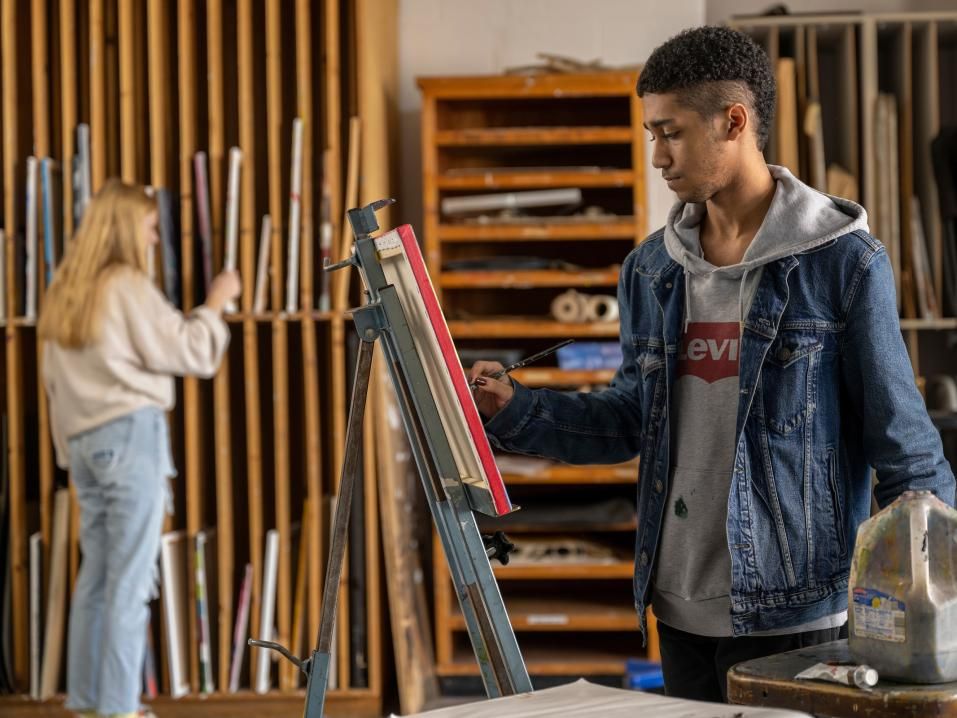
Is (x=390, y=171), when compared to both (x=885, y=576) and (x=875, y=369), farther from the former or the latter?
(x=885, y=576)

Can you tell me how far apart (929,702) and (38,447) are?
340 cm

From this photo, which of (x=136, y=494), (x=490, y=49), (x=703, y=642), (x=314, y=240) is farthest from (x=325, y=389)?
(x=703, y=642)

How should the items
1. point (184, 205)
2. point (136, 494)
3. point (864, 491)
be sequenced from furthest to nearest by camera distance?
point (184, 205), point (136, 494), point (864, 491)

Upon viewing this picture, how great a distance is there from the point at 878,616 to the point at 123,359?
2598mm

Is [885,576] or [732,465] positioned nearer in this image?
[885,576]

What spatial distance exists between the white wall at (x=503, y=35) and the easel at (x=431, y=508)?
9.01ft

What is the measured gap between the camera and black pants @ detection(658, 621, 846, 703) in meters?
1.69

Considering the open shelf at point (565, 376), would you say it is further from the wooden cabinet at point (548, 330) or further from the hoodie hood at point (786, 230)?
the hoodie hood at point (786, 230)

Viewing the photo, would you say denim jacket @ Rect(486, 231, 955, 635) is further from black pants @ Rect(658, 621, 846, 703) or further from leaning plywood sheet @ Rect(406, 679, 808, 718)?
leaning plywood sheet @ Rect(406, 679, 808, 718)

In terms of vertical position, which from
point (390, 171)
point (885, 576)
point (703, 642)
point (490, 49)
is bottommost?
point (703, 642)

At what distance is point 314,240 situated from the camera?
12.7ft

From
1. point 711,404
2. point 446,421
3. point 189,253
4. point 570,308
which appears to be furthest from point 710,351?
point 189,253

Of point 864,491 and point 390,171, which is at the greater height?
point 390,171

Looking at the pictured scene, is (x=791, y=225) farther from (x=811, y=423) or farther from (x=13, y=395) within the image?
(x=13, y=395)
